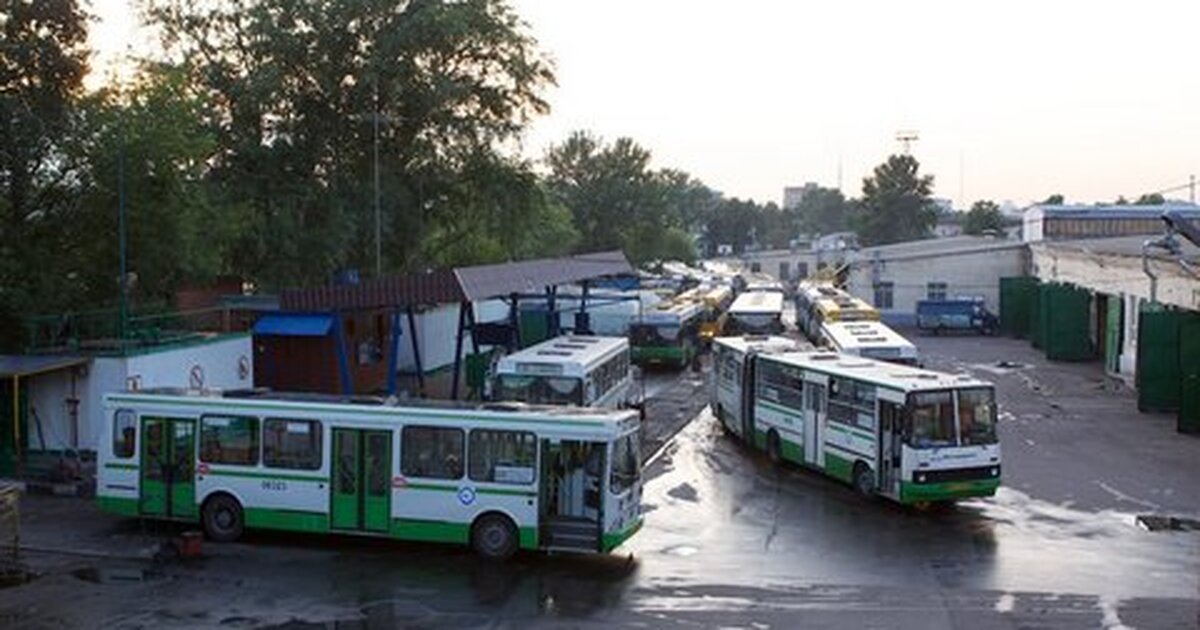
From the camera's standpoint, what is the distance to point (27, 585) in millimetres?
16672

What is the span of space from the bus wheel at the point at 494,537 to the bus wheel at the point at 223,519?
3737 mm

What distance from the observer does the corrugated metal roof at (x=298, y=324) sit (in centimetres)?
3306

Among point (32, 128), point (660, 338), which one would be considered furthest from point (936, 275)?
point (32, 128)

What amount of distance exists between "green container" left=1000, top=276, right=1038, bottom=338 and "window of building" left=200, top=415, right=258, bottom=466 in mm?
49217

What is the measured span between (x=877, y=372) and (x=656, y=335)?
24426mm

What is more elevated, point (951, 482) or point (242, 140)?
point (242, 140)

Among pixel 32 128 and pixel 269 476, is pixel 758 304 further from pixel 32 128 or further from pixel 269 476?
pixel 269 476

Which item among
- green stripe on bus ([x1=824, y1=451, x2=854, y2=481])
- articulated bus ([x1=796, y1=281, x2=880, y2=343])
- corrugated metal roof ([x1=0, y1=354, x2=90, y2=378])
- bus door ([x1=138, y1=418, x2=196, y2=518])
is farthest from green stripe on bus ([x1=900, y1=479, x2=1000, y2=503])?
articulated bus ([x1=796, y1=281, x2=880, y2=343])

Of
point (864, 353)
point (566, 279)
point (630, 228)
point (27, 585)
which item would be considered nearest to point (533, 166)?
point (566, 279)

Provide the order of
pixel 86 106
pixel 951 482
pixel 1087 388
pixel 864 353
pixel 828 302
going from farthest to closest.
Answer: pixel 828 302
pixel 1087 388
pixel 864 353
pixel 86 106
pixel 951 482

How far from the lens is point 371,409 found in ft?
61.6

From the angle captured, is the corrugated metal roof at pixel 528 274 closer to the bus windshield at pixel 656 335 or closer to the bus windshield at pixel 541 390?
the bus windshield at pixel 541 390

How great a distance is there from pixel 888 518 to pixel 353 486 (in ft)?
29.6

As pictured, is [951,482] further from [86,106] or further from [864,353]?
[86,106]
